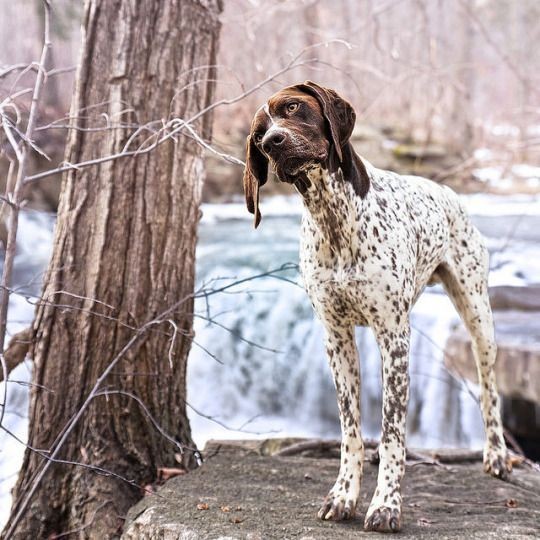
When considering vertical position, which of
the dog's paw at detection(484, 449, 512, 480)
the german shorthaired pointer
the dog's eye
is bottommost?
the dog's paw at detection(484, 449, 512, 480)

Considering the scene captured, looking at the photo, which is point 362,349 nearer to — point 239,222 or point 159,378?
point 159,378

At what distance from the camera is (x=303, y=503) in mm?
3256

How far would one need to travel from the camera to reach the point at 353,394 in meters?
3.12

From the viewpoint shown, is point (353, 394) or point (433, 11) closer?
point (353, 394)

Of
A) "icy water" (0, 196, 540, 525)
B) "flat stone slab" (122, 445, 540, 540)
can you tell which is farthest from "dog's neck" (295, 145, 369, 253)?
"icy water" (0, 196, 540, 525)

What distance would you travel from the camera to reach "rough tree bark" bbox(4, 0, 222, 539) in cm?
365

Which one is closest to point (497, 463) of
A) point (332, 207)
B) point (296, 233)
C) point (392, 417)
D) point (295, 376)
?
point (392, 417)

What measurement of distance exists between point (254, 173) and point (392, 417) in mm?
1110

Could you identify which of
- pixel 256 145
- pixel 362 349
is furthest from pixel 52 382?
pixel 362 349

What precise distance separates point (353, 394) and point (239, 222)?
8.98 meters

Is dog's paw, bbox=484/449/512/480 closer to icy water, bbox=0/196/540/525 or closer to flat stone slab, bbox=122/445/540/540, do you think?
flat stone slab, bbox=122/445/540/540

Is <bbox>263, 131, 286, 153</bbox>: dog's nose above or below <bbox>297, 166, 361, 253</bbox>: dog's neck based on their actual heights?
above

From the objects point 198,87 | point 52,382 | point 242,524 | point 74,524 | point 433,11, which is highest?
point 433,11

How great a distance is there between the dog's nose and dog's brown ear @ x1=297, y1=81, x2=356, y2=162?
0.23 meters
